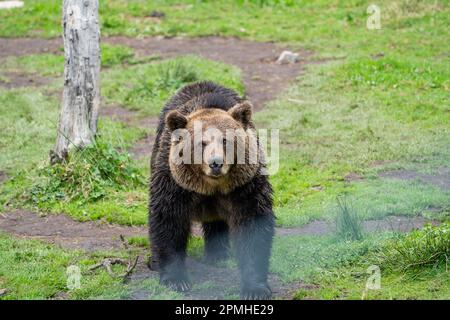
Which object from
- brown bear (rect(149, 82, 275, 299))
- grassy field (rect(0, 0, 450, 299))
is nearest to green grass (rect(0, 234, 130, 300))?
grassy field (rect(0, 0, 450, 299))

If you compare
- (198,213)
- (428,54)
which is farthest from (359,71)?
(198,213)

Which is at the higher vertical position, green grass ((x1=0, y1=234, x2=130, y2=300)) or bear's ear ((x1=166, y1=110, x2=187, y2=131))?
bear's ear ((x1=166, y1=110, x2=187, y2=131))

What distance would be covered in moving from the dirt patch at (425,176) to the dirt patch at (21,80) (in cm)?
796

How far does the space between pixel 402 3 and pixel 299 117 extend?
6.28 m

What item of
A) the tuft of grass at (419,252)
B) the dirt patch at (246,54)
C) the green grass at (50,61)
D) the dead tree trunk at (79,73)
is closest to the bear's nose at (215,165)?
the tuft of grass at (419,252)

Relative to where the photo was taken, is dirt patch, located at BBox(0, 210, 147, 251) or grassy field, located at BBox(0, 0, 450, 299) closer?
grassy field, located at BBox(0, 0, 450, 299)

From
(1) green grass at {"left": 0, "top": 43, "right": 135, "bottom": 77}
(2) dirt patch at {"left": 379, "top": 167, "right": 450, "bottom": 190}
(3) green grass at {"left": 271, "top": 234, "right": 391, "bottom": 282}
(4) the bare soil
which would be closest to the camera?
(3) green grass at {"left": 271, "top": 234, "right": 391, "bottom": 282}

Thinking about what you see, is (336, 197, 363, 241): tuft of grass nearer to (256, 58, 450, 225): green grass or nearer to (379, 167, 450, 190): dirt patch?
(256, 58, 450, 225): green grass

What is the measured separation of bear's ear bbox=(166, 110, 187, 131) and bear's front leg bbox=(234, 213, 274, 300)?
3.16 ft

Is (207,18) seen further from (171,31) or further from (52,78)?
(52,78)

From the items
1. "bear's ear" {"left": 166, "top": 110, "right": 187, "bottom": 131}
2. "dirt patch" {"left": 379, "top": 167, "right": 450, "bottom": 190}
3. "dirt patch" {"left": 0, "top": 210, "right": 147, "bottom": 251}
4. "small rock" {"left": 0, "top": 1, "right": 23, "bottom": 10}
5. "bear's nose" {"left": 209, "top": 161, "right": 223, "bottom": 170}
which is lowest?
"dirt patch" {"left": 0, "top": 210, "right": 147, "bottom": 251}

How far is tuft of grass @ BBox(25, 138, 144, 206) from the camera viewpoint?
9.23m

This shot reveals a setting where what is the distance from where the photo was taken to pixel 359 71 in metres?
14.0

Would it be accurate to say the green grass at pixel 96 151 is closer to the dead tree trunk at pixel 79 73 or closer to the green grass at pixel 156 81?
the green grass at pixel 156 81
